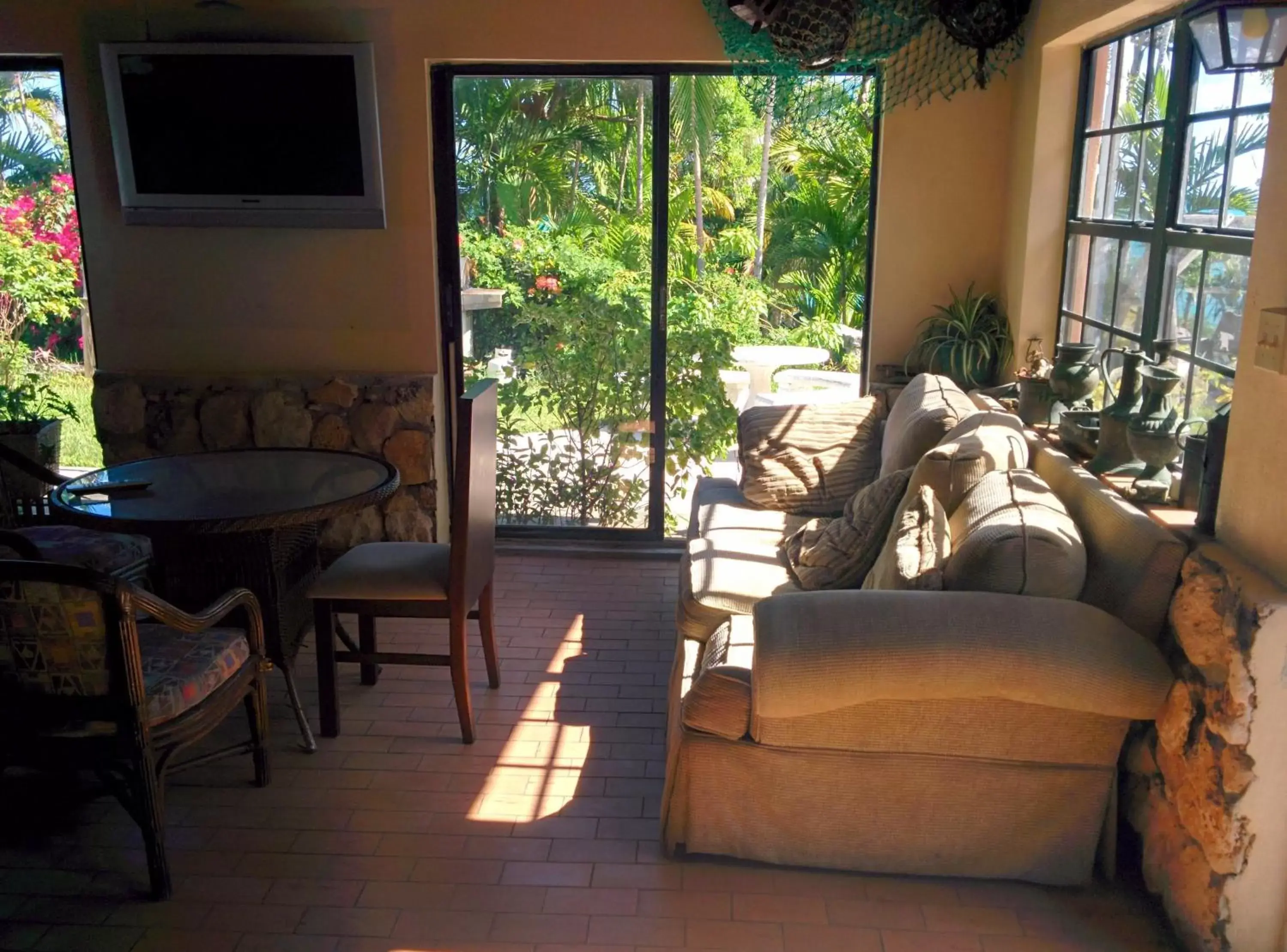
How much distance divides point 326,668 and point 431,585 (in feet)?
1.27

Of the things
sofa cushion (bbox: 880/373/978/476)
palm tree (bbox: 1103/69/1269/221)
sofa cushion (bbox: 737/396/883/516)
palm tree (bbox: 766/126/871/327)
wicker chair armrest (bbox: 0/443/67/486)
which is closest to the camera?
palm tree (bbox: 1103/69/1269/221)

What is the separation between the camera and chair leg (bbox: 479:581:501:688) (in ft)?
10.9

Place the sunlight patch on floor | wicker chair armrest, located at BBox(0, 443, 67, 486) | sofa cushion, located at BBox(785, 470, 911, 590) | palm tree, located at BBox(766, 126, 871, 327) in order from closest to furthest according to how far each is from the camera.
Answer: the sunlight patch on floor, sofa cushion, located at BBox(785, 470, 911, 590), wicker chair armrest, located at BBox(0, 443, 67, 486), palm tree, located at BBox(766, 126, 871, 327)

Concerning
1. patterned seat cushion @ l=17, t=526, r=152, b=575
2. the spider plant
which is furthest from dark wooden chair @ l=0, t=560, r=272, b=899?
the spider plant

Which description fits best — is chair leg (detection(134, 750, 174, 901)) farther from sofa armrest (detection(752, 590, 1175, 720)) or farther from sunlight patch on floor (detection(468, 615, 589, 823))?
sofa armrest (detection(752, 590, 1175, 720))

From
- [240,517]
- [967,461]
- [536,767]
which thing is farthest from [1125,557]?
[240,517]

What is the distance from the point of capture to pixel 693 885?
94.0 inches

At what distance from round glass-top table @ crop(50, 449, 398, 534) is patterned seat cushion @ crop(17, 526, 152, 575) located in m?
0.30

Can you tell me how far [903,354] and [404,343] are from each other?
2.01 metres

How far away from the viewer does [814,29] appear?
3.31 m

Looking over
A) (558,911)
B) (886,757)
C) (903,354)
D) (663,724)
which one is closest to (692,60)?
(903,354)

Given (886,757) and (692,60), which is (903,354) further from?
(886,757)

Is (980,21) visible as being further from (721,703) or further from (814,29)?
(721,703)

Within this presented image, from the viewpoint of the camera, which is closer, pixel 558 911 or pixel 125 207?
pixel 558 911
